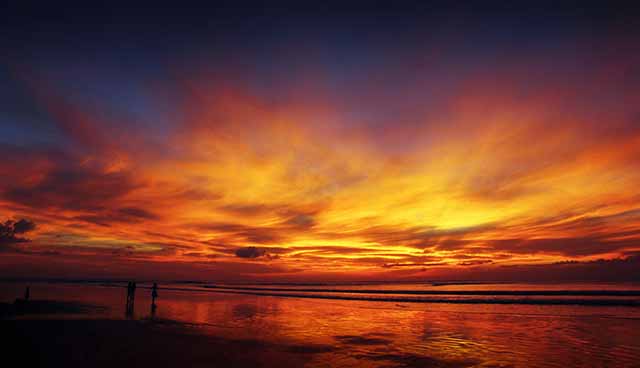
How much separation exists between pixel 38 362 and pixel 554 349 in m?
22.9

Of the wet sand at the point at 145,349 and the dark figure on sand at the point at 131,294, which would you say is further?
the dark figure on sand at the point at 131,294

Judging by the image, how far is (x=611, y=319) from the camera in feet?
96.7

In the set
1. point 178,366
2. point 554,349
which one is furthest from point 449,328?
point 178,366

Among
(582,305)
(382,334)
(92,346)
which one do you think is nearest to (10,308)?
(92,346)

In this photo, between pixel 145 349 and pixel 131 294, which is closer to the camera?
pixel 145 349

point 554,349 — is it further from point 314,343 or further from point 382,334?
point 314,343

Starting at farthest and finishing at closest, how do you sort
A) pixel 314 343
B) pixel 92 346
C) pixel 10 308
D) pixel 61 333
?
pixel 10 308, pixel 61 333, pixel 314 343, pixel 92 346

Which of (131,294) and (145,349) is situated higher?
(131,294)

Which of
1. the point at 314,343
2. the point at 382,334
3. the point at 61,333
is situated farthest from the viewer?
the point at 382,334

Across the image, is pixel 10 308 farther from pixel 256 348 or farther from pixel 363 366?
pixel 363 366

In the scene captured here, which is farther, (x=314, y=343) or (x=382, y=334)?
(x=382, y=334)

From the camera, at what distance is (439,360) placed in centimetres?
1591

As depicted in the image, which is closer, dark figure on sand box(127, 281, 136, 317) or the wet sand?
the wet sand

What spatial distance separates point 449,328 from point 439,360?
1048cm
